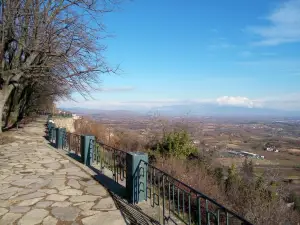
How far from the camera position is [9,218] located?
16.1 feet

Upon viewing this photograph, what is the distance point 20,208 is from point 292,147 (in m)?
68.6

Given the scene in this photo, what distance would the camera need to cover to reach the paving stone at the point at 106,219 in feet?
16.0

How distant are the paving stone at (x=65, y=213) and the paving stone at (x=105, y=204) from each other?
0.44 meters

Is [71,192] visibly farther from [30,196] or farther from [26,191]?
[26,191]

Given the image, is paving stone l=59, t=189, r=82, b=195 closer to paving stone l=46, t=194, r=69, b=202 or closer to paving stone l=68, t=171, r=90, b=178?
paving stone l=46, t=194, r=69, b=202

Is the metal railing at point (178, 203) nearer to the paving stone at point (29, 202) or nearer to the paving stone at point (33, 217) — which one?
the paving stone at point (33, 217)

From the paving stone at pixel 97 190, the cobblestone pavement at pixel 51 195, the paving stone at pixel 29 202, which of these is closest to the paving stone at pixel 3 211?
the cobblestone pavement at pixel 51 195

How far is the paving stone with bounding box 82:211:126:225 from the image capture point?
192 inches

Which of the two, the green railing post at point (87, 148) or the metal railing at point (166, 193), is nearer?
the metal railing at point (166, 193)

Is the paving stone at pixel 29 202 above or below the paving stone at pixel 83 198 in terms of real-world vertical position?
above

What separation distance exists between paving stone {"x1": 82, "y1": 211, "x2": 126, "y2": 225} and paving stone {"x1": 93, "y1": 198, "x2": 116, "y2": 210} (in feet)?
0.84

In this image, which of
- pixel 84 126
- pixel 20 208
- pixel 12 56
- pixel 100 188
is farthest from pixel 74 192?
Answer: pixel 84 126

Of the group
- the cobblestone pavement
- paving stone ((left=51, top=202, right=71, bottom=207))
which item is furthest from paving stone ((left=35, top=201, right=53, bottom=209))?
paving stone ((left=51, top=202, right=71, bottom=207))

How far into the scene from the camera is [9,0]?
1170cm
